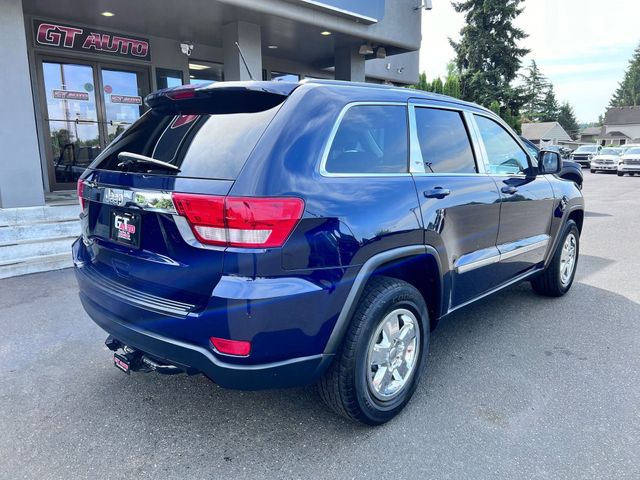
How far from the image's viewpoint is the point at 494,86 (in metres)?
37.9

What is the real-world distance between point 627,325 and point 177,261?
4.04m

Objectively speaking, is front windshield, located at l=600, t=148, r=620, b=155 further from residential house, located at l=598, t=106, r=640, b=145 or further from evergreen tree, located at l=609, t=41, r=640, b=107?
evergreen tree, located at l=609, t=41, r=640, b=107

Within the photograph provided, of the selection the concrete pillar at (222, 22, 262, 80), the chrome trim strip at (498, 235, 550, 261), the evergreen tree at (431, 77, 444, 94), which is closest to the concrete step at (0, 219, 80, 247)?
the concrete pillar at (222, 22, 262, 80)

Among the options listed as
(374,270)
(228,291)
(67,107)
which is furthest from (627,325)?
(67,107)

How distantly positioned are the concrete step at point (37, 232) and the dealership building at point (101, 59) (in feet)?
0.04

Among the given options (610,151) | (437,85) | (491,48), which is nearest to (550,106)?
(491,48)

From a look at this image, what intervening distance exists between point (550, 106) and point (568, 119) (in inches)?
267

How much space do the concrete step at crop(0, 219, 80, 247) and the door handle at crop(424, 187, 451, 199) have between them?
525 cm

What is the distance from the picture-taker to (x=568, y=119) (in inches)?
3494

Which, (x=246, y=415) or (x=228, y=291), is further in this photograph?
(x=246, y=415)

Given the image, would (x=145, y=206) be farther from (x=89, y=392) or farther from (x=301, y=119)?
(x=89, y=392)

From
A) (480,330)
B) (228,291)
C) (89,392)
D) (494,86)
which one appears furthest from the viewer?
(494,86)

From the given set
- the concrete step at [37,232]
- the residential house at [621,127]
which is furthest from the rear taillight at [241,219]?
the residential house at [621,127]

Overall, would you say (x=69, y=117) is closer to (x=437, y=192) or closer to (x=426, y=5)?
(x=426, y=5)
